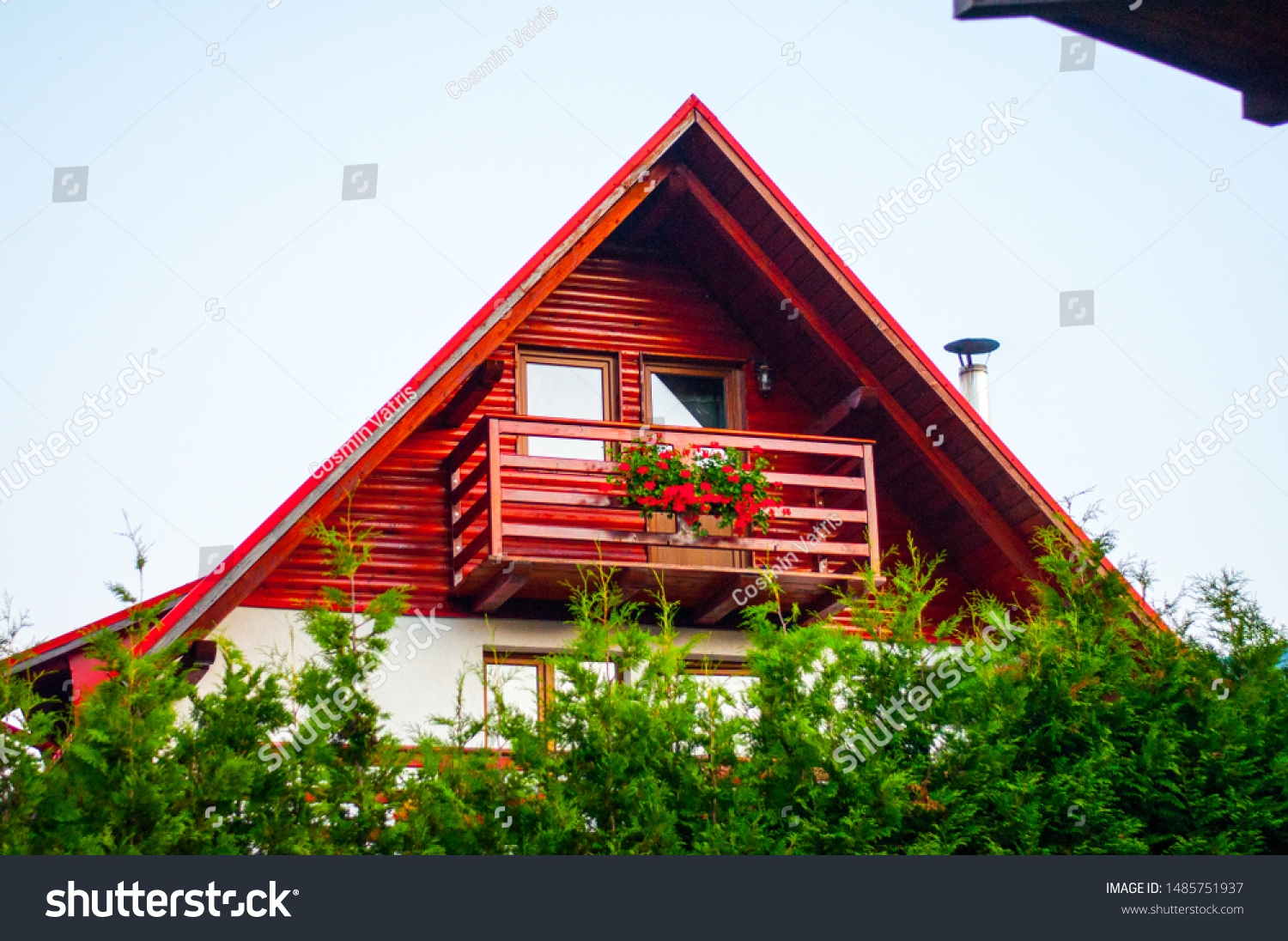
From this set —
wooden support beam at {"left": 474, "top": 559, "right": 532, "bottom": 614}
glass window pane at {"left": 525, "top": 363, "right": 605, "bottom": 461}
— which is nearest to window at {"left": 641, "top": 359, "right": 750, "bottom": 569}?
glass window pane at {"left": 525, "top": 363, "right": 605, "bottom": 461}

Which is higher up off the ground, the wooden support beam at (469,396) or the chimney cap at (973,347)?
the chimney cap at (973,347)

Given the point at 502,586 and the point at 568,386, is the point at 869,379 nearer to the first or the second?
the point at 568,386

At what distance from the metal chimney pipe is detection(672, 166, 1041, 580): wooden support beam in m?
2.90

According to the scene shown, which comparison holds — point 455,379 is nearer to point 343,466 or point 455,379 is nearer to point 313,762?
point 343,466

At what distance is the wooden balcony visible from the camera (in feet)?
37.6

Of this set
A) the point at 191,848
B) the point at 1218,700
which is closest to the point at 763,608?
the point at 1218,700

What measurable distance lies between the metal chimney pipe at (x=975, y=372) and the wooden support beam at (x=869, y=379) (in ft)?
9.53

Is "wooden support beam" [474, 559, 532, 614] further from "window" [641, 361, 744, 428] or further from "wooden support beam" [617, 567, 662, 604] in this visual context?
"window" [641, 361, 744, 428]

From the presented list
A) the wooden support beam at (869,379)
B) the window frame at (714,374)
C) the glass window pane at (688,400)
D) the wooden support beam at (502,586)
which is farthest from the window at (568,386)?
the wooden support beam at (502,586)

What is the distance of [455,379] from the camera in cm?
1131

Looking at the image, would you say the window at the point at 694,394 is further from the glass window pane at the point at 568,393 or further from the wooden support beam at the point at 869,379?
the wooden support beam at the point at 869,379

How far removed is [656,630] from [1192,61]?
10.2 metres

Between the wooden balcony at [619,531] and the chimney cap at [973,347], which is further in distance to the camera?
the chimney cap at [973,347]

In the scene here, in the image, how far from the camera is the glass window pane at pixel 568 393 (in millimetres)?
13016
